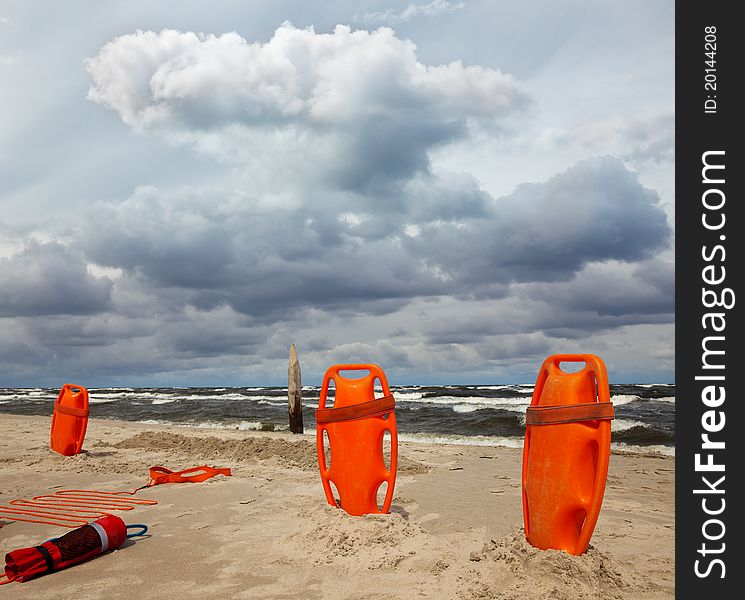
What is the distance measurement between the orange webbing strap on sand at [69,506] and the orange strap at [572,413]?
4762 mm

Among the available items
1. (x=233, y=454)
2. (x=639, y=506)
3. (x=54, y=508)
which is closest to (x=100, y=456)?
(x=233, y=454)

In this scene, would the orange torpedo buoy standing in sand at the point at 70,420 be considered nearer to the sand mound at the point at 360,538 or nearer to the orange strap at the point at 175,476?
the orange strap at the point at 175,476

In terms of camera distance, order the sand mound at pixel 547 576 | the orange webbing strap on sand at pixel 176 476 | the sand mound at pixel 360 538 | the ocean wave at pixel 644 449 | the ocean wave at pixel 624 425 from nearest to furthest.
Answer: the sand mound at pixel 547 576 < the sand mound at pixel 360 538 < the orange webbing strap on sand at pixel 176 476 < the ocean wave at pixel 644 449 < the ocean wave at pixel 624 425

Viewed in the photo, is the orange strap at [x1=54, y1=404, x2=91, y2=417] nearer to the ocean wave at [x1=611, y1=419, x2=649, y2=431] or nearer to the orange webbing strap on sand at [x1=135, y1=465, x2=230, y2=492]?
the orange webbing strap on sand at [x1=135, y1=465, x2=230, y2=492]

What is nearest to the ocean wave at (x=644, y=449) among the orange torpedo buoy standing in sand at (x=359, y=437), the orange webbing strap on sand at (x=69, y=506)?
the orange torpedo buoy standing in sand at (x=359, y=437)

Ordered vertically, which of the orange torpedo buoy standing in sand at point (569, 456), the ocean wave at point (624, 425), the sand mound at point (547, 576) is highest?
the orange torpedo buoy standing in sand at point (569, 456)

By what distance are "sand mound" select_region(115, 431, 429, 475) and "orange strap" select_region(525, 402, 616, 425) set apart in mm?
5210

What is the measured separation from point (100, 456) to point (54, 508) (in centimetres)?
445

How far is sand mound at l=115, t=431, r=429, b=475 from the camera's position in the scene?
9.37 meters

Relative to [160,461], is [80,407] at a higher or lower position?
higher

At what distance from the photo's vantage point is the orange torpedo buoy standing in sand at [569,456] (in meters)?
3.66

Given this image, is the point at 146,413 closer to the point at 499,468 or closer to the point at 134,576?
the point at 499,468

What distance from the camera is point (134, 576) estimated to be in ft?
14.1

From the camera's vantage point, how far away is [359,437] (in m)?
5.11
